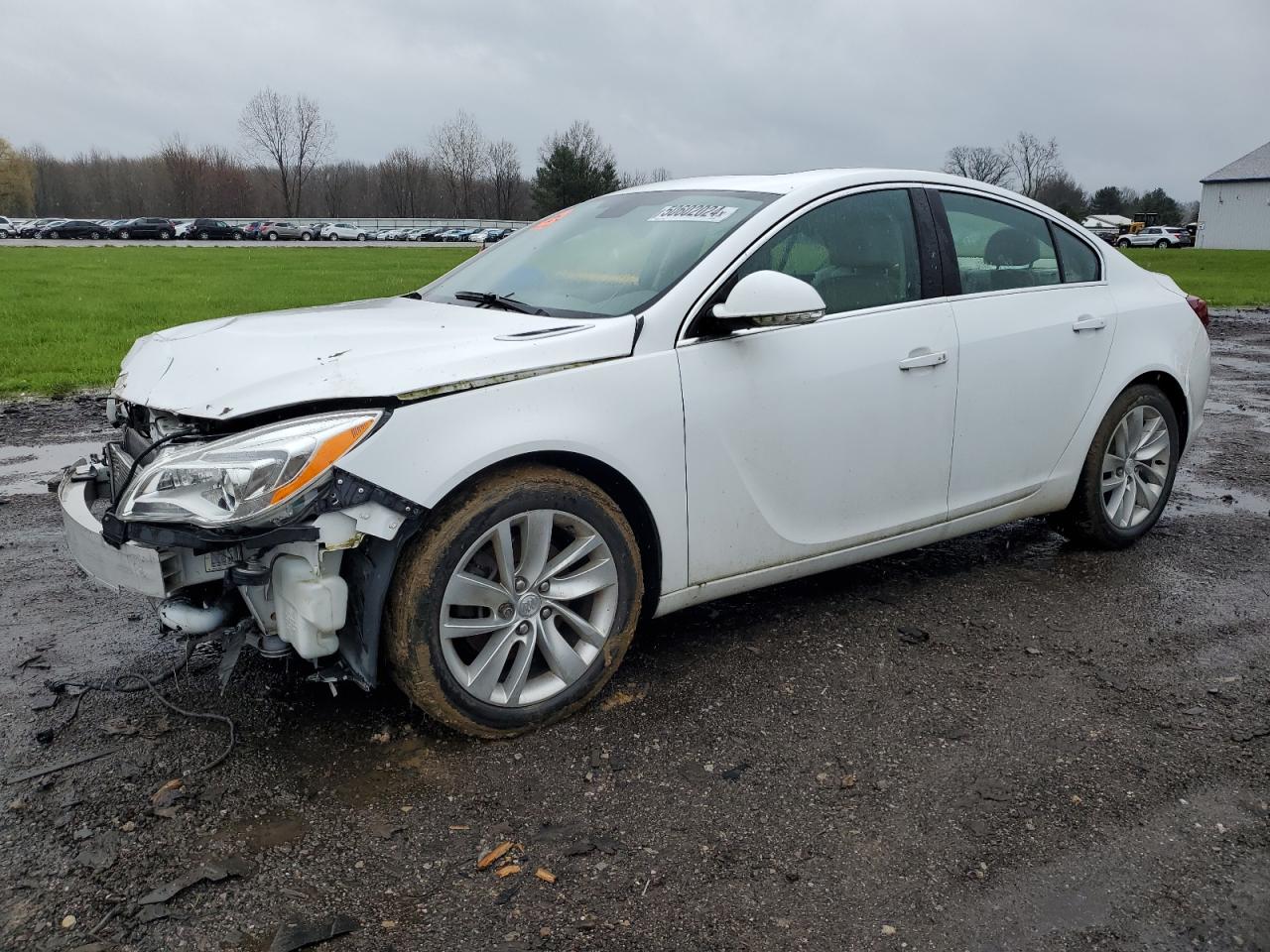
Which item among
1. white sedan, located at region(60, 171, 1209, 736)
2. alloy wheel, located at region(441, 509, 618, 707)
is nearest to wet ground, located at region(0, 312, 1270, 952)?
alloy wheel, located at region(441, 509, 618, 707)

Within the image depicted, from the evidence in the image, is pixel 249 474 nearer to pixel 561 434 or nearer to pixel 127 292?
pixel 561 434

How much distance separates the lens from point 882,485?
12.9 feet

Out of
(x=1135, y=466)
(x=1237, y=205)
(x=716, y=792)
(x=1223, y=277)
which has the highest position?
(x=1237, y=205)

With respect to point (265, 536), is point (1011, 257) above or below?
above

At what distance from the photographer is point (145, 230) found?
217 feet

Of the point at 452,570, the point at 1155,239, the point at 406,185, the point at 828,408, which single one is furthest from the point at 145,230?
the point at 452,570

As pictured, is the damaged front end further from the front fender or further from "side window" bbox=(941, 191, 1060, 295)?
"side window" bbox=(941, 191, 1060, 295)

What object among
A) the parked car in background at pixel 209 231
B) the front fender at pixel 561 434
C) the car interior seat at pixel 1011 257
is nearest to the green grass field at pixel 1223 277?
the car interior seat at pixel 1011 257

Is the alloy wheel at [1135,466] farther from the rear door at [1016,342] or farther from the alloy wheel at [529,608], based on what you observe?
the alloy wheel at [529,608]

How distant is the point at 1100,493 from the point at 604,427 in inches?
111

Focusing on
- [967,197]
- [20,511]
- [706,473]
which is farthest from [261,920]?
[20,511]

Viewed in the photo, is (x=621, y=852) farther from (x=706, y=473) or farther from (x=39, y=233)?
(x=39, y=233)

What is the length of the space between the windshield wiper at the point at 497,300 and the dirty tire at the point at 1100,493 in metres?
2.70

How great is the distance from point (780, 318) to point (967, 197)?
146cm
